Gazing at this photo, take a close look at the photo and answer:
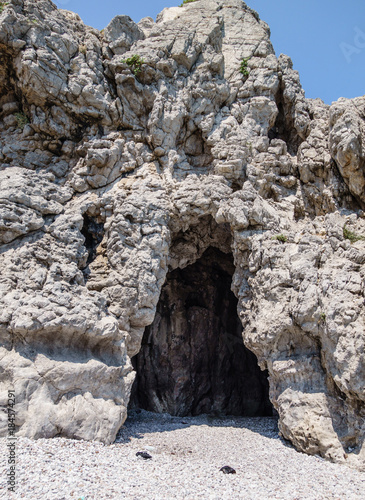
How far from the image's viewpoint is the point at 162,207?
15906 millimetres

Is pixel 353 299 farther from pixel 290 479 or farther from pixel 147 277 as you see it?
pixel 147 277

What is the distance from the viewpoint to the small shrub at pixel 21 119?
1695cm

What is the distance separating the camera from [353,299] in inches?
487

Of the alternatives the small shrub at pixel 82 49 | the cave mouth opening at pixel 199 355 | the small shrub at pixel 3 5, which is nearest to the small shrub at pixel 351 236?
the cave mouth opening at pixel 199 355

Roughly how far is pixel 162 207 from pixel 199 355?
9.39 metres

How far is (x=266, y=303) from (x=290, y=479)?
18.7ft

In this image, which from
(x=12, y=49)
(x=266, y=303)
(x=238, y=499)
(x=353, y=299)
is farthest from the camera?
(x=12, y=49)

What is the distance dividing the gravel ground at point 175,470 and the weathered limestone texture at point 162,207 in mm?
840

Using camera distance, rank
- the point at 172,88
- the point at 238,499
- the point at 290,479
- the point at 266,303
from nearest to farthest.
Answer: the point at 238,499 → the point at 290,479 → the point at 266,303 → the point at 172,88

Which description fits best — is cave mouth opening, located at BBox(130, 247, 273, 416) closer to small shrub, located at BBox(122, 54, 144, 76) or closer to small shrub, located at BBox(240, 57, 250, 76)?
small shrub, located at BBox(240, 57, 250, 76)

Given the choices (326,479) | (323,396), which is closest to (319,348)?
(323,396)

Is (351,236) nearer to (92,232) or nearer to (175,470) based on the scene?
(175,470)

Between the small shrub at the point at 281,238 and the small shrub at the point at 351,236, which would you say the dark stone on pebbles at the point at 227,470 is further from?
the small shrub at the point at 351,236

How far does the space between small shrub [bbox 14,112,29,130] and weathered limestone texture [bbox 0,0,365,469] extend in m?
0.05
